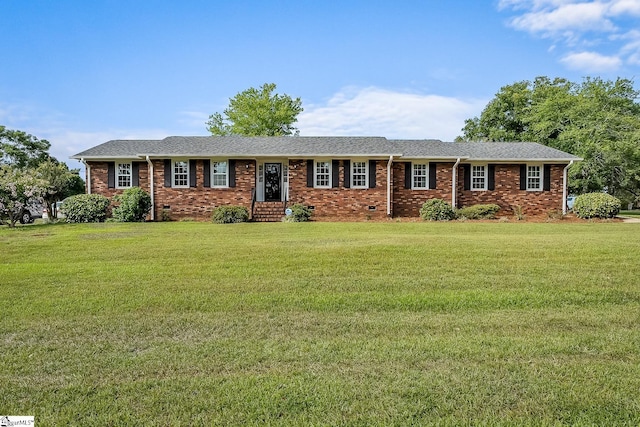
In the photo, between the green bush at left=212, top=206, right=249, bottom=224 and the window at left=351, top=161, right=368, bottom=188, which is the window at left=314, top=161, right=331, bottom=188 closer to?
the window at left=351, top=161, right=368, bottom=188

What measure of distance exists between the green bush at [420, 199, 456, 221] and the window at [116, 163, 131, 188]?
1390 centimetres

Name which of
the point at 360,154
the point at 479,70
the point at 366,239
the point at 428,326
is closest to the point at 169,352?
the point at 428,326

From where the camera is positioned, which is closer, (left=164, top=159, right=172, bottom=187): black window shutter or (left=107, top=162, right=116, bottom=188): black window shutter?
(left=164, top=159, right=172, bottom=187): black window shutter

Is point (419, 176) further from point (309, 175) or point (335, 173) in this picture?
point (309, 175)

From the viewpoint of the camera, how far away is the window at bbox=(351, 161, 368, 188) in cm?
2072

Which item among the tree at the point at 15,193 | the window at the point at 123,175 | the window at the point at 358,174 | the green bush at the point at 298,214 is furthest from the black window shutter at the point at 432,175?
the tree at the point at 15,193

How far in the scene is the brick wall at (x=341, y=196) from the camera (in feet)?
67.7

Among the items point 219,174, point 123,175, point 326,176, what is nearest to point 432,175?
point 326,176

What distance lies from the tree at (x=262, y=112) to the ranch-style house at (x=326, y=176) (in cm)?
1496

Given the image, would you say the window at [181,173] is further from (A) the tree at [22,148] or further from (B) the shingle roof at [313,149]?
(A) the tree at [22,148]

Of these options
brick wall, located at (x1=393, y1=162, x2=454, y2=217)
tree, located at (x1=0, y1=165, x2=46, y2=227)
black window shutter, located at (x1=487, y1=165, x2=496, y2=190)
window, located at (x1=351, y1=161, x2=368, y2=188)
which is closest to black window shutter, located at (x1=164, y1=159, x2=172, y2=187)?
tree, located at (x1=0, y1=165, x2=46, y2=227)

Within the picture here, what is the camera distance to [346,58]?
22266 millimetres

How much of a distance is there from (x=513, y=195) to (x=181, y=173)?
1592cm

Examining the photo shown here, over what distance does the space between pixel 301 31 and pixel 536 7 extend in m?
9.01
